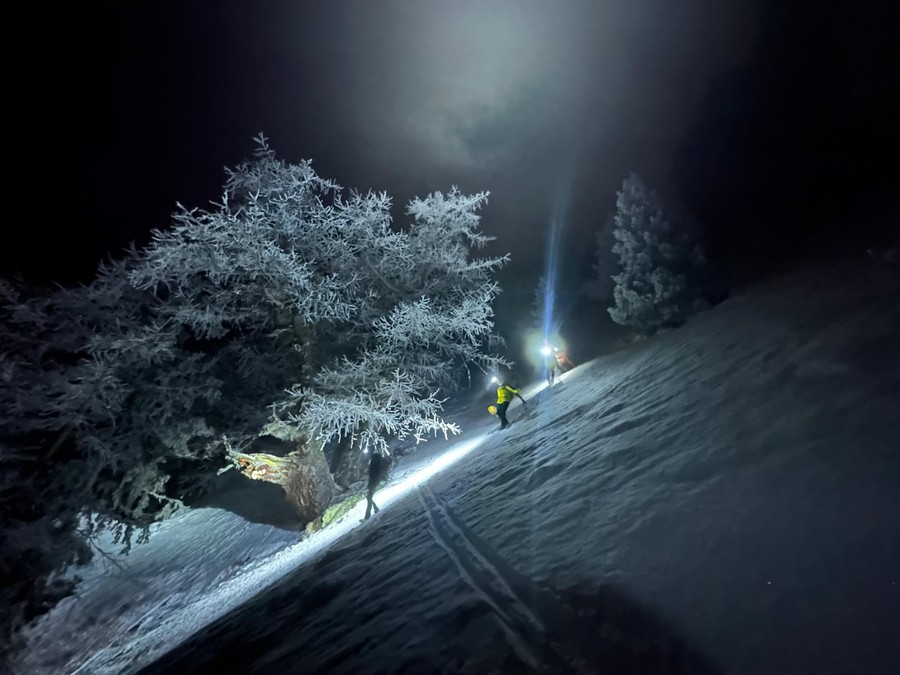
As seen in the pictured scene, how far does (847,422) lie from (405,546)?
19.9 feet

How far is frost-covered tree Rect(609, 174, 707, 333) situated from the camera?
2373 centimetres

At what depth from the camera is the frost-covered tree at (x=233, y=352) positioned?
33.9 feet

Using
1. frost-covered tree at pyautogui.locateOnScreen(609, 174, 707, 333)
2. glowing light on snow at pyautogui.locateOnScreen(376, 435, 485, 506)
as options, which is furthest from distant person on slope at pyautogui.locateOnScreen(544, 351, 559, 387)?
glowing light on snow at pyautogui.locateOnScreen(376, 435, 485, 506)

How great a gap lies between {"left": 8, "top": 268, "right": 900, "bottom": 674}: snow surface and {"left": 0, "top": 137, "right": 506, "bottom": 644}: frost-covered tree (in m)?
3.00

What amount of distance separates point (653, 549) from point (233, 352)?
12676 millimetres

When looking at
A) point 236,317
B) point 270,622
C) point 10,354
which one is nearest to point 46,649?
point 10,354

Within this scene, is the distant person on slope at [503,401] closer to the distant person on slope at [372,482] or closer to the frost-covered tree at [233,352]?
the frost-covered tree at [233,352]

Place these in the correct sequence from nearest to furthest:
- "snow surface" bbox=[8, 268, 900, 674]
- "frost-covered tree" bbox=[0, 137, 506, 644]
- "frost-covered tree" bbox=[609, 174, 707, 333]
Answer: "snow surface" bbox=[8, 268, 900, 674] < "frost-covered tree" bbox=[0, 137, 506, 644] < "frost-covered tree" bbox=[609, 174, 707, 333]

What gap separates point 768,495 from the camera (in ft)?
13.9

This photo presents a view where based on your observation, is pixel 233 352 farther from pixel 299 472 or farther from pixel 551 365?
pixel 551 365

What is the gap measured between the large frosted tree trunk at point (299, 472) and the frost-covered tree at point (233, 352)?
5cm

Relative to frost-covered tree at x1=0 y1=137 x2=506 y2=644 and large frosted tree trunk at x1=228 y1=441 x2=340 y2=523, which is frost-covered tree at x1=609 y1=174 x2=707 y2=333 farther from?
large frosted tree trunk at x1=228 y1=441 x2=340 y2=523

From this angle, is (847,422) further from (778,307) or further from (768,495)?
(778,307)

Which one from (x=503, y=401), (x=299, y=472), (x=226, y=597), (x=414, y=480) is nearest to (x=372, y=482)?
(x=414, y=480)
